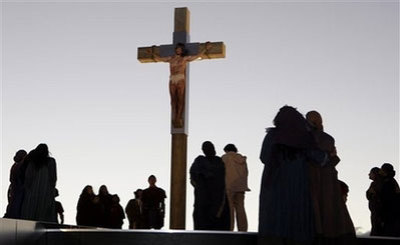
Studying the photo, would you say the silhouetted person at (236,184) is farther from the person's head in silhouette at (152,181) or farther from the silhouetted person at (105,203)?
the silhouetted person at (105,203)

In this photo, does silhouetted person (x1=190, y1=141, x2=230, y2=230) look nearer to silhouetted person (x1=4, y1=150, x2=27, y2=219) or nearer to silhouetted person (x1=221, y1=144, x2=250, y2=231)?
silhouetted person (x1=221, y1=144, x2=250, y2=231)

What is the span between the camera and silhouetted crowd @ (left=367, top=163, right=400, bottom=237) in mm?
9578

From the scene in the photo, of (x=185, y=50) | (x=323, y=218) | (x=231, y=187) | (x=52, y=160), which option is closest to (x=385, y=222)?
(x=231, y=187)

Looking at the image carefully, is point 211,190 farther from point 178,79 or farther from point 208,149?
point 178,79

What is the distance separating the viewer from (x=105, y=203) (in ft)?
47.0

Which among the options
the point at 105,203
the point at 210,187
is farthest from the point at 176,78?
the point at 210,187

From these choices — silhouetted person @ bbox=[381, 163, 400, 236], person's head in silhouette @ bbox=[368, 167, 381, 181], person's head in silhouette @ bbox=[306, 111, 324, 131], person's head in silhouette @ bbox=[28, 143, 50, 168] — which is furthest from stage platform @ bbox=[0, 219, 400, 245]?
person's head in silhouette @ bbox=[368, 167, 381, 181]

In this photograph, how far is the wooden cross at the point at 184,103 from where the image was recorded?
1286 centimetres

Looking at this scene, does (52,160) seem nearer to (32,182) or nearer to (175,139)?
(32,182)

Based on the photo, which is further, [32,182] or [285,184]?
[32,182]

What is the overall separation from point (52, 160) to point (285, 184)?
4.00 m

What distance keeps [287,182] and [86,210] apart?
26.3ft

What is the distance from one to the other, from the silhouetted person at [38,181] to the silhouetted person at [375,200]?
15.4 feet

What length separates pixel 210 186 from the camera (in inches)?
384
